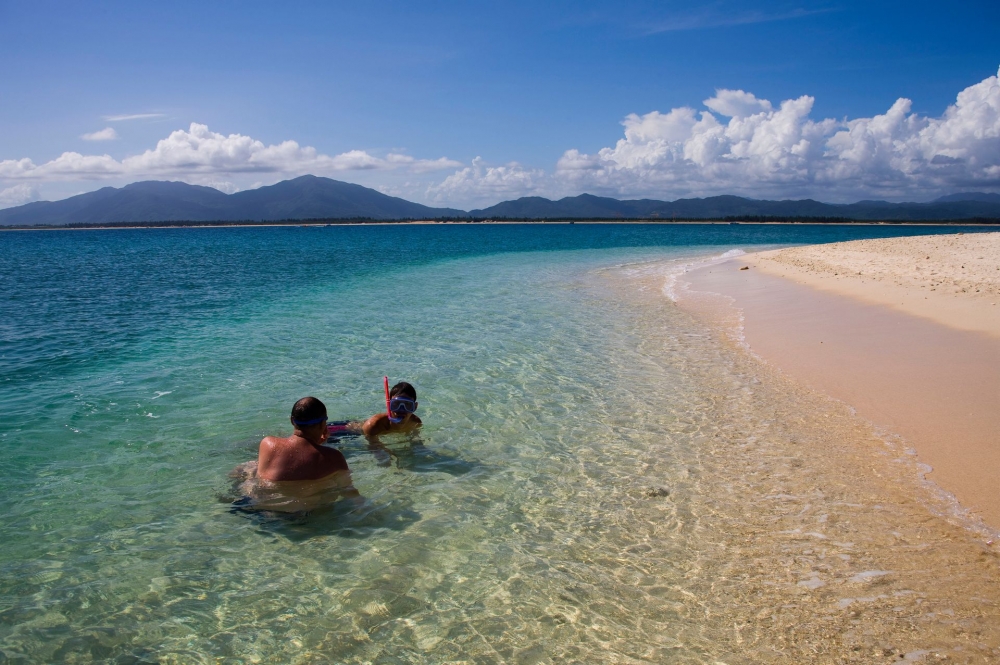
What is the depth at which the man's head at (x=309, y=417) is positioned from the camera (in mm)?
5582

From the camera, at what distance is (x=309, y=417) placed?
5629mm

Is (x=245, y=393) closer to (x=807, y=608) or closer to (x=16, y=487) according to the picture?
(x=16, y=487)

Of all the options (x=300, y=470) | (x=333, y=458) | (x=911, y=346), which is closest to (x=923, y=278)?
(x=911, y=346)

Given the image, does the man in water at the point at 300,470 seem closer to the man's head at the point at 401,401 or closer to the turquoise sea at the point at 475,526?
the turquoise sea at the point at 475,526

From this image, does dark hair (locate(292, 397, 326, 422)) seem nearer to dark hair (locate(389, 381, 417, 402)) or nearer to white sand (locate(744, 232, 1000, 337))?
dark hair (locate(389, 381, 417, 402))

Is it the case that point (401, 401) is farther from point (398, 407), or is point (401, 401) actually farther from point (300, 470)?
point (300, 470)

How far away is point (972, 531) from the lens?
480 cm

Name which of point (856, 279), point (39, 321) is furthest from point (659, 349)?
point (39, 321)

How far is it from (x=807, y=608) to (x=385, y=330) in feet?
42.2

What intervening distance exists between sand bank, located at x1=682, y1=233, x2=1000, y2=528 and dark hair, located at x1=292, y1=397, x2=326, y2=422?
6137 millimetres

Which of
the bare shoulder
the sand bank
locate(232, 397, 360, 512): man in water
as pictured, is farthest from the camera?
the sand bank

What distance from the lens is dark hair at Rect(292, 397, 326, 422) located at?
5578mm

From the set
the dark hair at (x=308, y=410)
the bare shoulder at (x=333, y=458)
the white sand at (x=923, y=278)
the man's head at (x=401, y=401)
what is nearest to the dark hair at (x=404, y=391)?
the man's head at (x=401, y=401)

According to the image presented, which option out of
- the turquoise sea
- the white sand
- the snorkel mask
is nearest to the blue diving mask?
the snorkel mask
